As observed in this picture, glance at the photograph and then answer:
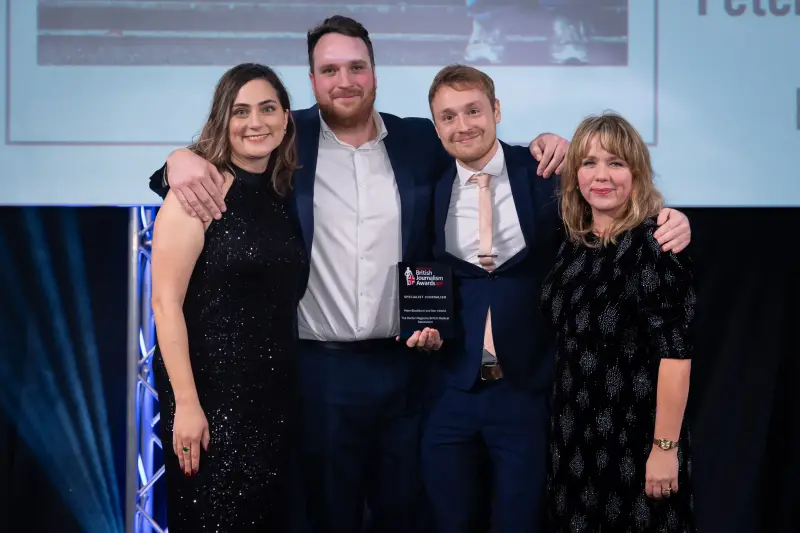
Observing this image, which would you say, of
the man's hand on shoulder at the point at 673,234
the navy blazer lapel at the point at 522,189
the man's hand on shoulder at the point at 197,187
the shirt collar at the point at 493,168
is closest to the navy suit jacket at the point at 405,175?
the shirt collar at the point at 493,168

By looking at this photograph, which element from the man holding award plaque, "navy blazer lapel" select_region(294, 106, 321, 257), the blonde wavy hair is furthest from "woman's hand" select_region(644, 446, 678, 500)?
"navy blazer lapel" select_region(294, 106, 321, 257)

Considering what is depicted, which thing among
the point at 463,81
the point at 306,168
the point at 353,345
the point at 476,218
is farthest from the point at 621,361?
the point at 306,168

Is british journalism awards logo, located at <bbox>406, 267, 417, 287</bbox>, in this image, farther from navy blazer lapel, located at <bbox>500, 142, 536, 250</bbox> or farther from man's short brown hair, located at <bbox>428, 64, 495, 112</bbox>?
man's short brown hair, located at <bbox>428, 64, 495, 112</bbox>

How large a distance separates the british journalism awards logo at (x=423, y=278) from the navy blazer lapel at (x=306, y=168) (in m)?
0.31

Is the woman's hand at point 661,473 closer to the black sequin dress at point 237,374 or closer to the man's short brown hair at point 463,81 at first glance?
the black sequin dress at point 237,374

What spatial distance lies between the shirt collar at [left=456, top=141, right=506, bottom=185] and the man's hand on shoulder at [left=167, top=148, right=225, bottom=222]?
713 mm

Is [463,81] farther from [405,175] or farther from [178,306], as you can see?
[178,306]

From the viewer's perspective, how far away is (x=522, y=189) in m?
2.37

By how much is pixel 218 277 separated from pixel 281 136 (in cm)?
43

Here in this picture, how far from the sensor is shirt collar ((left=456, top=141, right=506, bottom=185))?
240cm

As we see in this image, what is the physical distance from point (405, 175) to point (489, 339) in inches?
21.5

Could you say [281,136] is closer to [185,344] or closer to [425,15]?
[185,344]

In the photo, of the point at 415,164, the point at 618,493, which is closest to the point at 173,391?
the point at 415,164

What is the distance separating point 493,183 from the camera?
7.90 feet
